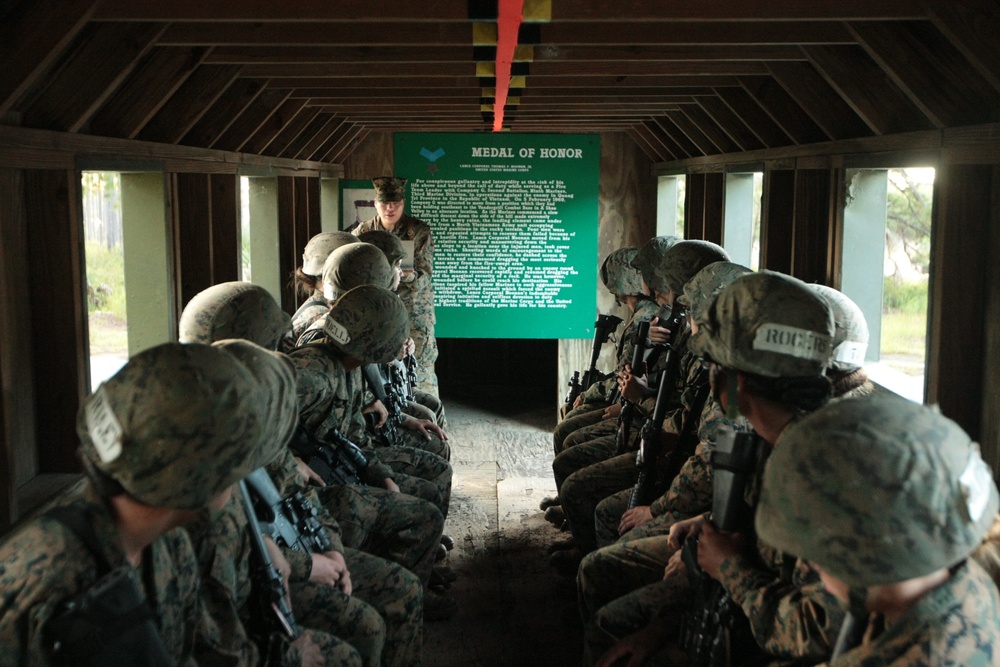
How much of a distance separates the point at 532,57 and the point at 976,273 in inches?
88.1

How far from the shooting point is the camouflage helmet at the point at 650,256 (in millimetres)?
5871

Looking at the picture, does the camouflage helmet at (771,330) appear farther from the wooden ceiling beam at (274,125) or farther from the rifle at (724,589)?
the wooden ceiling beam at (274,125)

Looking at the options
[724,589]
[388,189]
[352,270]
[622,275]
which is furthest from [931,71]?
[388,189]

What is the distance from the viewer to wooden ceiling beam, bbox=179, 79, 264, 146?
5512mm

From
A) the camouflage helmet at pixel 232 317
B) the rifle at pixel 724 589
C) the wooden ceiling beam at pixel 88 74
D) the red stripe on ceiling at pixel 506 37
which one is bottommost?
the rifle at pixel 724 589

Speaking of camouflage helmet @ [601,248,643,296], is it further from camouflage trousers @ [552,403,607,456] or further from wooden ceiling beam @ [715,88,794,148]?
wooden ceiling beam @ [715,88,794,148]

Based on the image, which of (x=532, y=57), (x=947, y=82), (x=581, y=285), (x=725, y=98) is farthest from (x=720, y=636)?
(x=581, y=285)

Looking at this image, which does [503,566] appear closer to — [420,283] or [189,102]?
[189,102]

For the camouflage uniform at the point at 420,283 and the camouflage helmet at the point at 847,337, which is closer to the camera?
the camouflage helmet at the point at 847,337

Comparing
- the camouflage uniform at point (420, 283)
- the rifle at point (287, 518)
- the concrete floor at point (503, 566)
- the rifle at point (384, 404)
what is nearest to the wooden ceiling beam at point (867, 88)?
the rifle at point (384, 404)

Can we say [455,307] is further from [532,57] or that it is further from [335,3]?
[335,3]

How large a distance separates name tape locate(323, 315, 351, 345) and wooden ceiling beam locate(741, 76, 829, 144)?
9.16 feet

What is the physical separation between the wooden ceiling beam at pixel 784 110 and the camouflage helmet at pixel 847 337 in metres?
1.99

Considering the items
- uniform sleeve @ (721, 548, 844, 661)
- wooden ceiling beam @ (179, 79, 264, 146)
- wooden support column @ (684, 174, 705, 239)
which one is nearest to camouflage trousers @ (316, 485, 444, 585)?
uniform sleeve @ (721, 548, 844, 661)
